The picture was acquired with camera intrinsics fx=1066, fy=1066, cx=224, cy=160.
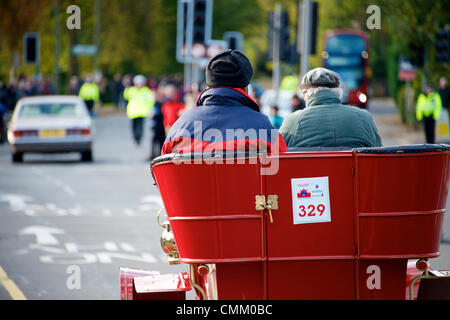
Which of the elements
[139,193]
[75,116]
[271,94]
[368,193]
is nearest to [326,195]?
[368,193]

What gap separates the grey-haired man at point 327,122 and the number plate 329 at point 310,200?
0.86 meters

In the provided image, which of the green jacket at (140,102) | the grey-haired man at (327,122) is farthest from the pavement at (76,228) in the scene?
the green jacket at (140,102)

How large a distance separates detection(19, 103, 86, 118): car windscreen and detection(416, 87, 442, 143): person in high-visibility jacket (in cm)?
956

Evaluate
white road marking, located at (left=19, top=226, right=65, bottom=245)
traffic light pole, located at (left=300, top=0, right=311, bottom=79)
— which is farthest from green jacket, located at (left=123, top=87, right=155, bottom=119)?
white road marking, located at (left=19, top=226, right=65, bottom=245)

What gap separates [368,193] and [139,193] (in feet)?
41.6

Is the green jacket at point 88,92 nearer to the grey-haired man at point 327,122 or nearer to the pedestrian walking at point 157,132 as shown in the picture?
the pedestrian walking at point 157,132

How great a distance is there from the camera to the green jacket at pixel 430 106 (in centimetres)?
2884

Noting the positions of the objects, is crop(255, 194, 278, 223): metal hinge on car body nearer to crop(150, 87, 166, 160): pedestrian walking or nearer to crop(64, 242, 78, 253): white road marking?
crop(64, 242, 78, 253): white road marking

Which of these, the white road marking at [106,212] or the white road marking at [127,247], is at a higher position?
the white road marking at [127,247]

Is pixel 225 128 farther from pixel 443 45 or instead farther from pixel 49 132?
pixel 443 45

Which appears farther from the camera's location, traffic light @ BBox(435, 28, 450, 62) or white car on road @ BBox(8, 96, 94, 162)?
traffic light @ BBox(435, 28, 450, 62)

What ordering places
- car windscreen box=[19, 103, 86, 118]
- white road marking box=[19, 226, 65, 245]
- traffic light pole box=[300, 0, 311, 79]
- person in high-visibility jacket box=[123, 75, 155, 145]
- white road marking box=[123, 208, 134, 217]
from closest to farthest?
white road marking box=[19, 226, 65, 245] → white road marking box=[123, 208, 134, 217] → traffic light pole box=[300, 0, 311, 79] → car windscreen box=[19, 103, 86, 118] → person in high-visibility jacket box=[123, 75, 155, 145]

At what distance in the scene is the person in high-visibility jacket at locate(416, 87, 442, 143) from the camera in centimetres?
2875

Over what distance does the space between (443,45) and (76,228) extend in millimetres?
20668
